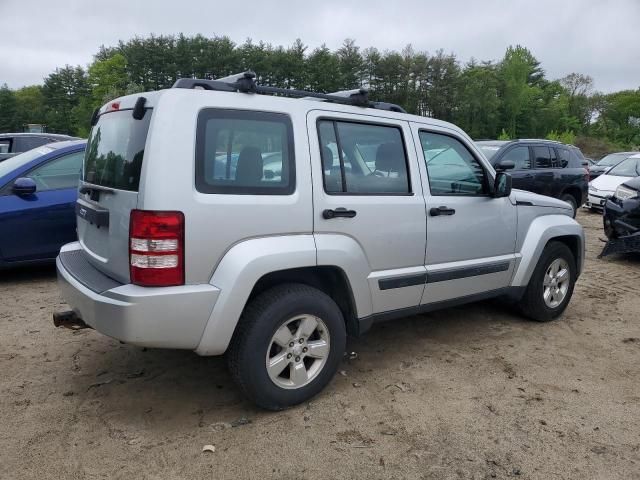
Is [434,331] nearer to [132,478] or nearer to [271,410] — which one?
[271,410]

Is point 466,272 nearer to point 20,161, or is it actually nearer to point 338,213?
point 338,213

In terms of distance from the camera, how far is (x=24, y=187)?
17.9 ft

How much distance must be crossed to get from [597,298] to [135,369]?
4785 mm

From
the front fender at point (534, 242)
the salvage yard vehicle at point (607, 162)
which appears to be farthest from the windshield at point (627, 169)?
the front fender at point (534, 242)

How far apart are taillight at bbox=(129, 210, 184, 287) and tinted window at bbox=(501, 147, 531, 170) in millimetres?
8027

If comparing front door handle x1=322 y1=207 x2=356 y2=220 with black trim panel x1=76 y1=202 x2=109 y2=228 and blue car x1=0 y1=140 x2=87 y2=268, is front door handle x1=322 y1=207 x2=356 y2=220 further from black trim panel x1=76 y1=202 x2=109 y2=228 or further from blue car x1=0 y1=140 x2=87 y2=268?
blue car x1=0 y1=140 x2=87 y2=268

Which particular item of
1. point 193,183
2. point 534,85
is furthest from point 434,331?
point 534,85

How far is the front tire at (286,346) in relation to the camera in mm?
2875

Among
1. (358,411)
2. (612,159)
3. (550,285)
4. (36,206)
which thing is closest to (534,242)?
(550,285)

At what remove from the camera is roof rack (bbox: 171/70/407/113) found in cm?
296

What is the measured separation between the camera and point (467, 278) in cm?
398

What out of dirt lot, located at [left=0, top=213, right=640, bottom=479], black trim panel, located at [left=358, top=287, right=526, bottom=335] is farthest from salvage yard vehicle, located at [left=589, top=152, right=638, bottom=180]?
dirt lot, located at [left=0, top=213, right=640, bottom=479]

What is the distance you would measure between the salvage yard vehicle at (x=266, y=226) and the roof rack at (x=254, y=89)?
0.01 metres

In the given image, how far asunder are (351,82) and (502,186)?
72.2m
